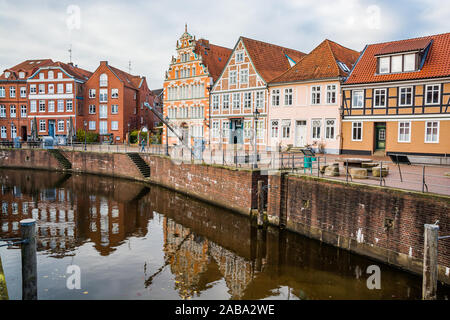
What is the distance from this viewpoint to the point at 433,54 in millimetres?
24344

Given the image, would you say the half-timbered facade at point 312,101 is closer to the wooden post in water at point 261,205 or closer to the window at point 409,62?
the window at point 409,62

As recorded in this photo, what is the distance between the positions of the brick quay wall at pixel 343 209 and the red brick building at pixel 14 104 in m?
41.8

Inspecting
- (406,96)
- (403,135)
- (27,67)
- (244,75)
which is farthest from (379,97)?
(27,67)

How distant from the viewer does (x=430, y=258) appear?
7.75 metres

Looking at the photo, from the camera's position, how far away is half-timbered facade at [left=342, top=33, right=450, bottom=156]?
23.4m

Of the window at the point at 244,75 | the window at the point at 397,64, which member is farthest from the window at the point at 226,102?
the window at the point at 397,64

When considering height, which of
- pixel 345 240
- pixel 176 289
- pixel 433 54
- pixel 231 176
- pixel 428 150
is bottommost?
pixel 176 289

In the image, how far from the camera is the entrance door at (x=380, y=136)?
26328 mm

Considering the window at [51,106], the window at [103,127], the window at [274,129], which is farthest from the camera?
the window at [51,106]

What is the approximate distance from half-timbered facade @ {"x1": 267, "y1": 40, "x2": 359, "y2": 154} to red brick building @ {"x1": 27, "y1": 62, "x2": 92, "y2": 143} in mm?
32472

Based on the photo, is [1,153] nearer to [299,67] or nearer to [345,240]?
[299,67]
